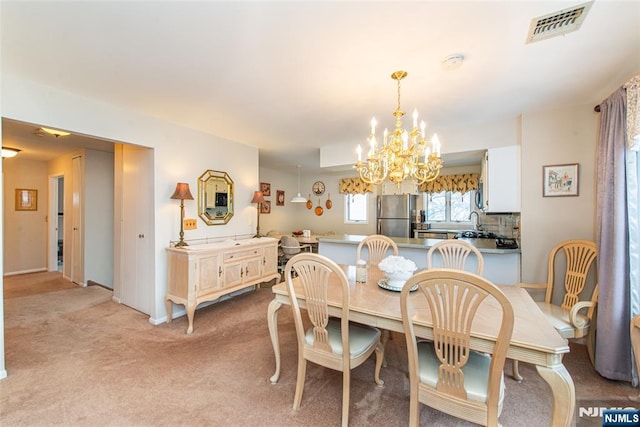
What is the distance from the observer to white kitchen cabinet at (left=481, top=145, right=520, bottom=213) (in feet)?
9.48

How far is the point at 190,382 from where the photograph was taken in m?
2.00

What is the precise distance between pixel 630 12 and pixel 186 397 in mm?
3532

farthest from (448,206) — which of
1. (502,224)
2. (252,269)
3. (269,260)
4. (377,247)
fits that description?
(252,269)

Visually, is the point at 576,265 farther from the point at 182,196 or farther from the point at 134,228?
the point at 134,228

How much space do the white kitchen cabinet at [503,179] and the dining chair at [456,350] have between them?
1923 millimetres

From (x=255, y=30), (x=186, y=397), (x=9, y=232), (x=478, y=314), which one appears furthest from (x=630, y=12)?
(x=9, y=232)

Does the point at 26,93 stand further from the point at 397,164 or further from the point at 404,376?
the point at 404,376

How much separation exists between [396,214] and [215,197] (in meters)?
3.71

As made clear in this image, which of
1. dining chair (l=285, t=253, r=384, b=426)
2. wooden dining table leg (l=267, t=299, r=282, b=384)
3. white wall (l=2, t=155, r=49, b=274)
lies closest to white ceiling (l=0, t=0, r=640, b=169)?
dining chair (l=285, t=253, r=384, b=426)

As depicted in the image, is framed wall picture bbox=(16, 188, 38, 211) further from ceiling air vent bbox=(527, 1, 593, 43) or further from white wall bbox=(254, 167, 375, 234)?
ceiling air vent bbox=(527, 1, 593, 43)

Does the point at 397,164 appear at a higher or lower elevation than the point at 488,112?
lower

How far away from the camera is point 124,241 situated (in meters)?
3.52

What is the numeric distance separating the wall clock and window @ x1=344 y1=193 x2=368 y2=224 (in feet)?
2.33

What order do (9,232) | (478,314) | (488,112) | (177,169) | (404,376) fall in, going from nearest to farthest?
(478,314)
(404,376)
(488,112)
(177,169)
(9,232)
